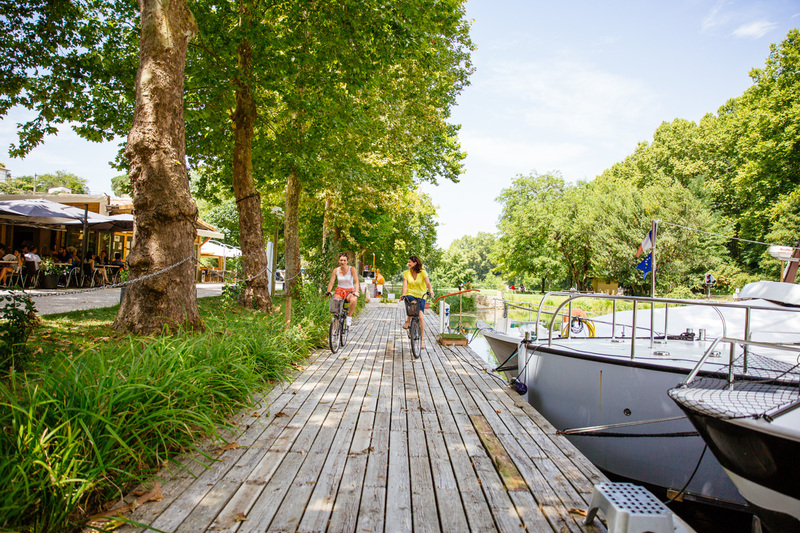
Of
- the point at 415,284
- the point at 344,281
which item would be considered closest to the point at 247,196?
the point at 344,281

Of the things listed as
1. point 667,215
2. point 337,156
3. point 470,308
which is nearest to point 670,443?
point 337,156

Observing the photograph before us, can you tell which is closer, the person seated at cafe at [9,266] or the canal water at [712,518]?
the canal water at [712,518]

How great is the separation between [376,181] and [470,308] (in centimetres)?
2343

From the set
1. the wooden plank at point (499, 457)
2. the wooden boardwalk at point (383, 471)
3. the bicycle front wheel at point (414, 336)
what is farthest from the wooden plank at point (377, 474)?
the bicycle front wheel at point (414, 336)

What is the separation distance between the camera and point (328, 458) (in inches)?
134

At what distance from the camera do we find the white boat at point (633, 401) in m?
4.36

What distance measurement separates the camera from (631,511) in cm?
225

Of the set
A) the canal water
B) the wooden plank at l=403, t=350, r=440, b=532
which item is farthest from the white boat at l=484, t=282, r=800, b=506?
the wooden plank at l=403, t=350, r=440, b=532

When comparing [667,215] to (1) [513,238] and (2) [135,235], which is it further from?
(2) [135,235]

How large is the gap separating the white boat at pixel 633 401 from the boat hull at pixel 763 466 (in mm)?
978

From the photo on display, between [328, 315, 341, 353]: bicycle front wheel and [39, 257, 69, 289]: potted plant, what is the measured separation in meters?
10.8

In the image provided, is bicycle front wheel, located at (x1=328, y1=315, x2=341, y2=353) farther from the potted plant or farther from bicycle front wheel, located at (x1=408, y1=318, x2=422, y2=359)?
the potted plant

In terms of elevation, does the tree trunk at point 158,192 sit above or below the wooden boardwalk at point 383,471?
above

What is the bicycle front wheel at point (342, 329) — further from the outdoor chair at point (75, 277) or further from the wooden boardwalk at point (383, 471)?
the outdoor chair at point (75, 277)
